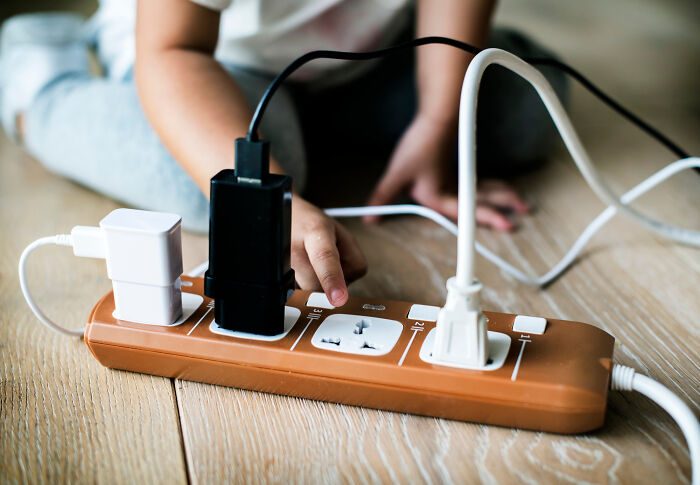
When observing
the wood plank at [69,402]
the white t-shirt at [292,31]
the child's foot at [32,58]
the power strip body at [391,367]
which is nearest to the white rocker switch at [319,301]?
the power strip body at [391,367]

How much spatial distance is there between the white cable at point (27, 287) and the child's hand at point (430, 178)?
1.18 ft

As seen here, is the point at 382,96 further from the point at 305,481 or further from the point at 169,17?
the point at 305,481

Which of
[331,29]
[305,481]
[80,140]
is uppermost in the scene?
[331,29]

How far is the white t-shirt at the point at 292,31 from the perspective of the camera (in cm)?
82

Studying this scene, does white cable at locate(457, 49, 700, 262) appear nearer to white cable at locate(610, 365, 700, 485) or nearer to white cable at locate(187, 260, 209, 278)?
white cable at locate(610, 365, 700, 485)

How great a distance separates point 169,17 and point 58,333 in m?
0.31

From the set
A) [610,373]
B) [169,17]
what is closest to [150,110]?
[169,17]

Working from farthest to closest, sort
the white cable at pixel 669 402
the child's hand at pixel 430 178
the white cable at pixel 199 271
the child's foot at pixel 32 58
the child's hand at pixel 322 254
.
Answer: the child's foot at pixel 32 58
the child's hand at pixel 430 178
the white cable at pixel 199 271
the child's hand at pixel 322 254
the white cable at pixel 669 402

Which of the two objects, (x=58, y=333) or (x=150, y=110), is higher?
(x=150, y=110)

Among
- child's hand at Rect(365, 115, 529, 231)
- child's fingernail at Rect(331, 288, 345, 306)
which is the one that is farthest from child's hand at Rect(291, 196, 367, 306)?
child's hand at Rect(365, 115, 529, 231)

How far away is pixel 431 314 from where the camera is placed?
18.5 inches

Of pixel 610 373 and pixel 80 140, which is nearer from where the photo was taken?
pixel 610 373

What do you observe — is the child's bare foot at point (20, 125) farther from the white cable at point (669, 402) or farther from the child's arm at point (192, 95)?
the white cable at point (669, 402)

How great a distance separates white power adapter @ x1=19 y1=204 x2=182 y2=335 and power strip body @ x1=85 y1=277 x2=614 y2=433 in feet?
0.04
